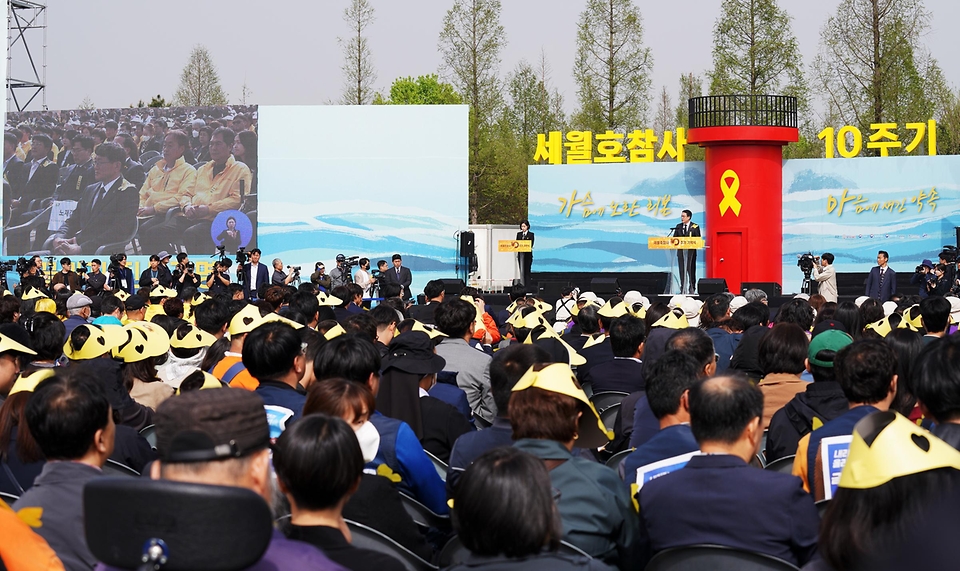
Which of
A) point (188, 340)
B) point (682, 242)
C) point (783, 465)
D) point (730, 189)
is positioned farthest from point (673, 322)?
point (730, 189)

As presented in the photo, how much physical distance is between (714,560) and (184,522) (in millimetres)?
1406

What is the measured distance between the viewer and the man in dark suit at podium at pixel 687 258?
63.5 ft

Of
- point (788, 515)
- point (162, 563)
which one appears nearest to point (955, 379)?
point (788, 515)

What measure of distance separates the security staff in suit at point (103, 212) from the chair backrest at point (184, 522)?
22.6m

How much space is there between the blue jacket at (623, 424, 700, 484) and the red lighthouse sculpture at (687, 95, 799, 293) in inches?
711

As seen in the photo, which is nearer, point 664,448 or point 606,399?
point 664,448

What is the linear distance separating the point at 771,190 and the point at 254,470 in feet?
66.6

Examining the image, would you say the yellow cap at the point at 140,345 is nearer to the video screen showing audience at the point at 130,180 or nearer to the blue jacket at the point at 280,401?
the blue jacket at the point at 280,401

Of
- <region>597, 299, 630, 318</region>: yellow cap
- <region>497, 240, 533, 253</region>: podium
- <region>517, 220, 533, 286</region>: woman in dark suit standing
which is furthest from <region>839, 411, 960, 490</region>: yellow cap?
<region>517, 220, 533, 286</region>: woman in dark suit standing

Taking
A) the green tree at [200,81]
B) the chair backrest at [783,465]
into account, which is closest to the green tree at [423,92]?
the green tree at [200,81]

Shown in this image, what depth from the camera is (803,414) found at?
4133 millimetres

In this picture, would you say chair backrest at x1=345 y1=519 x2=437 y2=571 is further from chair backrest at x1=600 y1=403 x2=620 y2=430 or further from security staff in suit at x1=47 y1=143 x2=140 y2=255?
security staff in suit at x1=47 y1=143 x2=140 y2=255

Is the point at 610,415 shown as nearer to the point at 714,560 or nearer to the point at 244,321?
the point at 244,321

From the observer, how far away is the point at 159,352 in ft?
17.4
